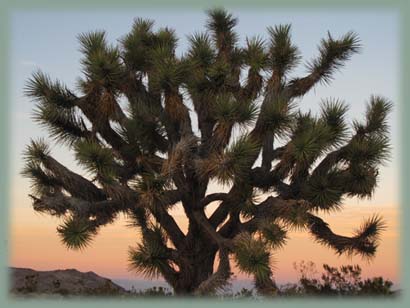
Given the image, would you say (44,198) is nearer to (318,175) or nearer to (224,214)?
(224,214)

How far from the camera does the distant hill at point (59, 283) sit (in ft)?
43.7

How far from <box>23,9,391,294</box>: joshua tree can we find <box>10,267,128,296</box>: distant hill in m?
1.63

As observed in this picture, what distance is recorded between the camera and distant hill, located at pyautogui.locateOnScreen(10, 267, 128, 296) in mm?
13312

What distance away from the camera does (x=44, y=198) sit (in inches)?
487

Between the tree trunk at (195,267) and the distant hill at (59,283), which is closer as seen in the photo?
the tree trunk at (195,267)

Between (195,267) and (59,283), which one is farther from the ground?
(195,267)

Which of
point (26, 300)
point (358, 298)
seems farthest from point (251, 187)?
point (26, 300)

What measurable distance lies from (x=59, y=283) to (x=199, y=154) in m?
4.50

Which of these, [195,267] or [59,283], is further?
[59,283]

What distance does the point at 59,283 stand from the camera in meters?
14.5

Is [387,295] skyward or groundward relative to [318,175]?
groundward

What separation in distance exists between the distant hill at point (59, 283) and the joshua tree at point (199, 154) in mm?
1631

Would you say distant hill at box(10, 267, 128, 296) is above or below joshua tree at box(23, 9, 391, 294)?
below

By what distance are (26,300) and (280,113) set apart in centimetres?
534
